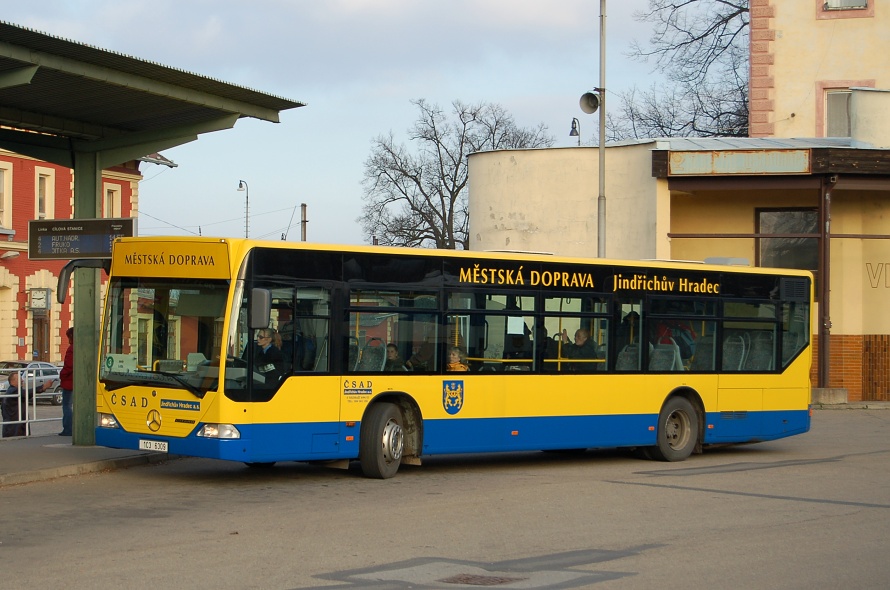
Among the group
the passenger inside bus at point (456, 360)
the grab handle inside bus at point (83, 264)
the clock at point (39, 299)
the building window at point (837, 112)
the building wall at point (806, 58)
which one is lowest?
the passenger inside bus at point (456, 360)

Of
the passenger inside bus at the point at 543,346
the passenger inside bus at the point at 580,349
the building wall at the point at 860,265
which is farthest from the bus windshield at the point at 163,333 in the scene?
the building wall at the point at 860,265

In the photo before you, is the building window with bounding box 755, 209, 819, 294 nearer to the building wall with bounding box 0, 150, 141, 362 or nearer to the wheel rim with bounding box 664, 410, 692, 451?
the wheel rim with bounding box 664, 410, 692, 451

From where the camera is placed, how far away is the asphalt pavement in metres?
13.7

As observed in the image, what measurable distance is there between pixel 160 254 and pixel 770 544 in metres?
7.39

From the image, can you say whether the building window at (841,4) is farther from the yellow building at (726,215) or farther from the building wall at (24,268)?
→ the building wall at (24,268)

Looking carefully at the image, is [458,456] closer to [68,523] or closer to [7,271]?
[68,523]

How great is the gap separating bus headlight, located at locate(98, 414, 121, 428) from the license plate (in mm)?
467

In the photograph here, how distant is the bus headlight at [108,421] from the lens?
45.1 ft

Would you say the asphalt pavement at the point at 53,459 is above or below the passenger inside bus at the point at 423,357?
below

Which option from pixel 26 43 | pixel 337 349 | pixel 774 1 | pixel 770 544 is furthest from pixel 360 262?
pixel 774 1

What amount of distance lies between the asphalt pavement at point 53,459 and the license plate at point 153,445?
131cm

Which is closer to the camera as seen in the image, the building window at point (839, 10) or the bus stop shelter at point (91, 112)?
the bus stop shelter at point (91, 112)

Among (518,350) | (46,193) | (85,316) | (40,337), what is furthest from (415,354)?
(46,193)

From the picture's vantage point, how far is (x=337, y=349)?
1383 cm
